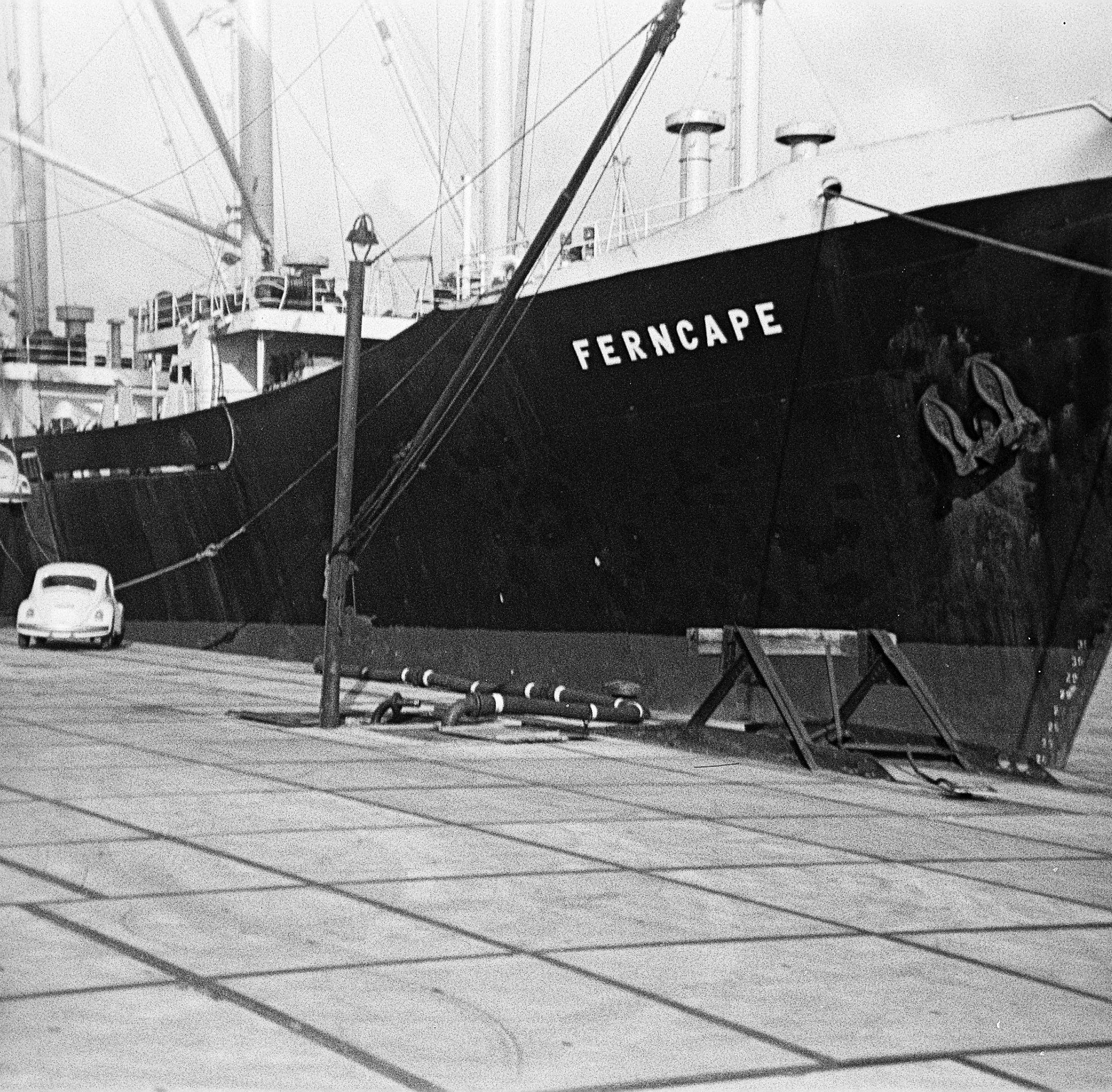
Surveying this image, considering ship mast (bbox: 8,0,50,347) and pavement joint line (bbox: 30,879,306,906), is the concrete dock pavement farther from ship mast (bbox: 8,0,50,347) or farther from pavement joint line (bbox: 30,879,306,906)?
ship mast (bbox: 8,0,50,347)

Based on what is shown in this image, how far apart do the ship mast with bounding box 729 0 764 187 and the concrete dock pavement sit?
10.5 metres

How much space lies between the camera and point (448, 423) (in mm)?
17656

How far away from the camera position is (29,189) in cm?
3666

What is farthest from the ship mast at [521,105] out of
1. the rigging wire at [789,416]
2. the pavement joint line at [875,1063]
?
the pavement joint line at [875,1063]

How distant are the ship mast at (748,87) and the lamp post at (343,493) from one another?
297 inches

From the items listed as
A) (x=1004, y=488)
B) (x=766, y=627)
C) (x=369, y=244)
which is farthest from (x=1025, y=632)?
(x=369, y=244)

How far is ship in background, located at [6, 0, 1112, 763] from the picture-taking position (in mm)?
12781

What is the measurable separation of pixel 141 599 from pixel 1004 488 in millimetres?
16289

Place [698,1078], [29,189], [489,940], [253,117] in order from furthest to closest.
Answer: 1. [29,189]
2. [253,117]
3. [489,940]
4. [698,1078]

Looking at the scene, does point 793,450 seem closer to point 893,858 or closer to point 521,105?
point 893,858

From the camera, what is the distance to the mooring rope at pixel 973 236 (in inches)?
489

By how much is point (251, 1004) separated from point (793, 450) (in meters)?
10.0

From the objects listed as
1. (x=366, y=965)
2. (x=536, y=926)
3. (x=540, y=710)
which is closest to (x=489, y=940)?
(x=536, y=926)

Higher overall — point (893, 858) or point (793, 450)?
point (793, 450)
